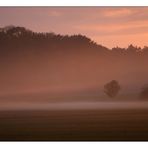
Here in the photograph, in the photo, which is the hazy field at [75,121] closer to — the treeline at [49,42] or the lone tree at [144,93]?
the lone tree at [144,93]

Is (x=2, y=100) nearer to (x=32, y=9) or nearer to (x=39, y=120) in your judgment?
(x=39, y=120)

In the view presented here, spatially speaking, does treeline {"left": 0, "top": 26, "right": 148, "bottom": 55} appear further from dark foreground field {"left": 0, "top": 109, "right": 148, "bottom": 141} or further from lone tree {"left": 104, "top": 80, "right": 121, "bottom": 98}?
dark foreground field {"left": 0, "top": 109, "right": 148, "bottom": 141}

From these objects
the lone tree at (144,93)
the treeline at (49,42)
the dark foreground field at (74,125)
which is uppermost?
the treeline at (49,42)

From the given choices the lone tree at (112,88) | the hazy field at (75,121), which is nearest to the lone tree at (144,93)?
the hazy field at (75,121)

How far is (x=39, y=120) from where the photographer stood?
3.74 metres

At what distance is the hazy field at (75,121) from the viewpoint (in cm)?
371

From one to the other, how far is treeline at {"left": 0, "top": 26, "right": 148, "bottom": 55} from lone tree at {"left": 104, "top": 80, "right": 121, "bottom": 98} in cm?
21

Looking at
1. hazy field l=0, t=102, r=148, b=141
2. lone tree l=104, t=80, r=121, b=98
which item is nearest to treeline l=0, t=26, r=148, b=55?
lone tree l=104, t=80, r=121, b=98

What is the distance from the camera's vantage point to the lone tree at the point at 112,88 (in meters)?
3.73

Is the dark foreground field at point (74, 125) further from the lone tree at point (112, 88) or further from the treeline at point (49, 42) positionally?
the treeline at point (49, 42)

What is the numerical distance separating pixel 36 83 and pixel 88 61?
39cm

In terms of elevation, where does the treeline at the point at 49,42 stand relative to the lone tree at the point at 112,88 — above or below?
above

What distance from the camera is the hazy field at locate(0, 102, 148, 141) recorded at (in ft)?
12.2
